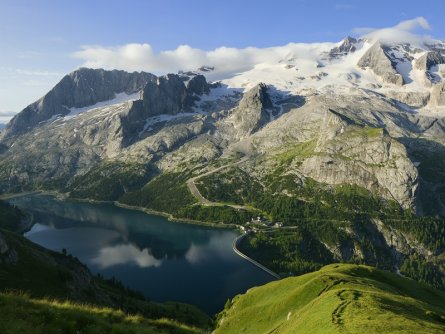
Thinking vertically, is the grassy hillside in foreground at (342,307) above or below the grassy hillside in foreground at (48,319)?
below

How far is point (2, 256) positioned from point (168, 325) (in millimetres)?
60315

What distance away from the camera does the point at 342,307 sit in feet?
145

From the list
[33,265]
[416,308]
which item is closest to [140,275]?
[33,265]

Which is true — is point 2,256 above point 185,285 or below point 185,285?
above

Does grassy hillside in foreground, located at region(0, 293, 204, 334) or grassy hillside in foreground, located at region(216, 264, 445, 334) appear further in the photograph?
grassy hillside in foreground, located at region(216, 264, 445, 334)

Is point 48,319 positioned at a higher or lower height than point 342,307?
higher

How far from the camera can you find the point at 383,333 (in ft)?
104

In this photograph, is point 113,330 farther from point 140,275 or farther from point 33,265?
point 140,275

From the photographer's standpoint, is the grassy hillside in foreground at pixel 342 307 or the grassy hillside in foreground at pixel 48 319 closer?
the grassy hillside in foreground at pixel 48 319

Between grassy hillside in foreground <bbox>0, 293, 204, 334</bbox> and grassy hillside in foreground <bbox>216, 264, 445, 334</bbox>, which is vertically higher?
grassy hillside in foreground <bbox>0, 293, 204, 334</bbox>

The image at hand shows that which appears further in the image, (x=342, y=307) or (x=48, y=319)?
(x=342, y=307)

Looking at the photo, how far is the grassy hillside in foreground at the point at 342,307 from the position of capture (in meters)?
36.5

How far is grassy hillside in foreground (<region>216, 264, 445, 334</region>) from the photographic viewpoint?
120ft

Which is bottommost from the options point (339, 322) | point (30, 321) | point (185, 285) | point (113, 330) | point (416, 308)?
point (185, 285)
